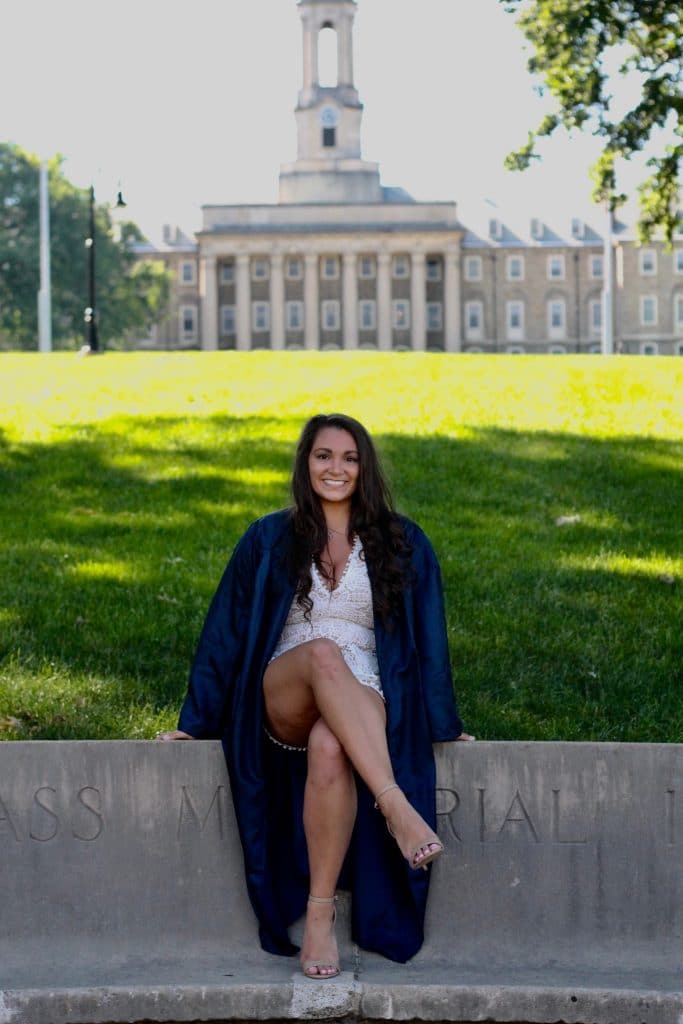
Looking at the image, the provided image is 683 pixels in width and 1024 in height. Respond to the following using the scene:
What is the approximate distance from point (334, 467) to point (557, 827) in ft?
4.74

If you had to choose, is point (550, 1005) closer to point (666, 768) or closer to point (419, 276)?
point (666, 768)

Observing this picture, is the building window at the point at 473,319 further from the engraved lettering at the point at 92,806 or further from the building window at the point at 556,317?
the engraved lettering at the point at 92,806

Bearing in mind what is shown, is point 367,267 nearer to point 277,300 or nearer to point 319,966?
point 277,300

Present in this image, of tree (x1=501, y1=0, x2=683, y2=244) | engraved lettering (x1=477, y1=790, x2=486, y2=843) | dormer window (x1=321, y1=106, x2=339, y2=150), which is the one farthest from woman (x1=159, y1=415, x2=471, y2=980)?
dormer window (x1=321, y1=106, x2=339, y2=150)

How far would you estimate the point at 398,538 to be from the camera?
17.3 feet

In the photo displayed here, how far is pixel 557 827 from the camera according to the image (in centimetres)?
523

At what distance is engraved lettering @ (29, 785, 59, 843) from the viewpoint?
17.1 feet

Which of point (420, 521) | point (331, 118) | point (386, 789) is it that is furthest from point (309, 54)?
point (386, 789)

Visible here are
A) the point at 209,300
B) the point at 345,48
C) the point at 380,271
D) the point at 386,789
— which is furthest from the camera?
the point at 209,300

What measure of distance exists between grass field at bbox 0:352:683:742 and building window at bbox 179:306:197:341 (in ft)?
276

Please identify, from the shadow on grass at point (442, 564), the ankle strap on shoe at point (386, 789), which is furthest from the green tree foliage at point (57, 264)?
the ankle strap on shoe at point (386, 789)

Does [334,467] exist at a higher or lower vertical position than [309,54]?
lower

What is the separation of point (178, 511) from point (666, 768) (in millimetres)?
6065

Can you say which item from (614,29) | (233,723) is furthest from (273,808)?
(614,29)
